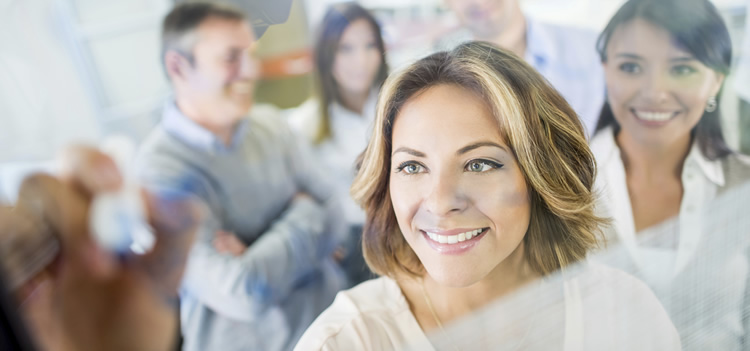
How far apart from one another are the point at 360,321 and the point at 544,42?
0.46 meters

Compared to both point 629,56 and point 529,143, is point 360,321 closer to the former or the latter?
point 529,143

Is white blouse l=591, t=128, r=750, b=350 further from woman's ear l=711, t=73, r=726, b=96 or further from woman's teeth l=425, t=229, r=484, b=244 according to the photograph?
woman's teeth l=425, t=229, r=484, b=244

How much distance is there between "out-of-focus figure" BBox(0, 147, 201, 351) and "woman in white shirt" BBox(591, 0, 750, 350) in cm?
66

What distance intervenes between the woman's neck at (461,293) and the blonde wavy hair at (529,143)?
16mm

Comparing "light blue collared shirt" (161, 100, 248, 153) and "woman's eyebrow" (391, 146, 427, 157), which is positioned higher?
"light blue collared shirt" (161, 100, 248, 153)

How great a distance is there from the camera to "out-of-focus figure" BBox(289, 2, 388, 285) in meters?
0.76

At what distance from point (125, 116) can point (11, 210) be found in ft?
0.69

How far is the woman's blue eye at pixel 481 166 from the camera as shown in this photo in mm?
508

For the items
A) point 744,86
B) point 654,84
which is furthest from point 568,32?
point 744,86

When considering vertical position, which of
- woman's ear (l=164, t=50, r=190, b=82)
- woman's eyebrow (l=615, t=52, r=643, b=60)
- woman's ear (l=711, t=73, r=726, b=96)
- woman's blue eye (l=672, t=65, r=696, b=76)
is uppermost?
woman's ear (l=164, t=50, r=190, b=82)

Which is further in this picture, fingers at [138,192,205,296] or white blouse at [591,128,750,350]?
fingers at [138,192,205,296]

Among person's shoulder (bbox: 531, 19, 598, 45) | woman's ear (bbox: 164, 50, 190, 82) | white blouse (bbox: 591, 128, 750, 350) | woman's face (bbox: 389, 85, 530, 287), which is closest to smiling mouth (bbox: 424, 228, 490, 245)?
woman's face (bbox: 389, 85, 530, 287)

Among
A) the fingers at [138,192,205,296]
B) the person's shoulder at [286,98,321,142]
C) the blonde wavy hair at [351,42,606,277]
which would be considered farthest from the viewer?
the person's shoulder at [286,98,321,142]

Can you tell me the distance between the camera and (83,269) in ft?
2.29
